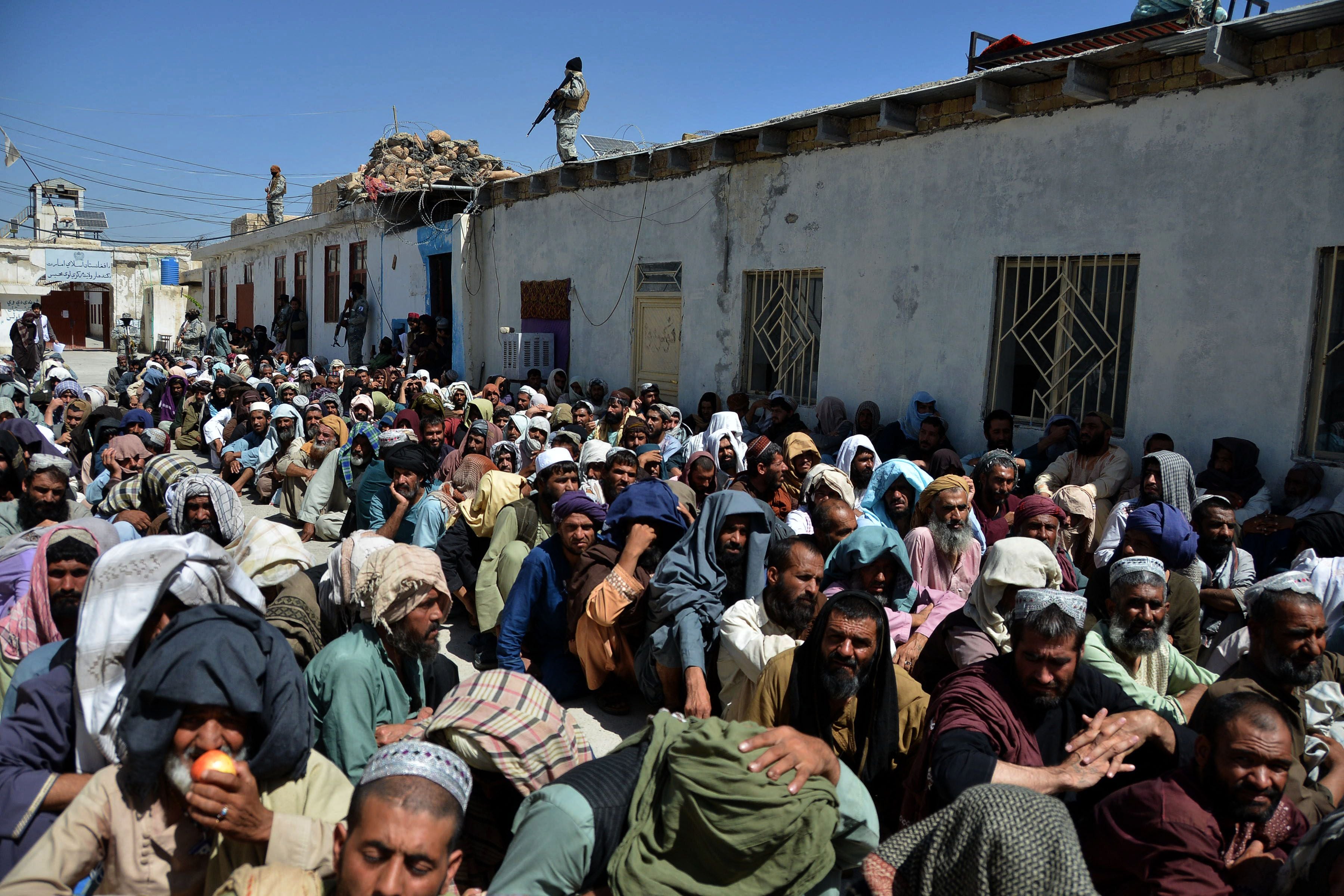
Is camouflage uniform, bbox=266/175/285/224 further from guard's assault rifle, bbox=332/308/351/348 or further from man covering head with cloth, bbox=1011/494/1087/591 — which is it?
man covering head with cloth, bbox=1011/494/1087/591

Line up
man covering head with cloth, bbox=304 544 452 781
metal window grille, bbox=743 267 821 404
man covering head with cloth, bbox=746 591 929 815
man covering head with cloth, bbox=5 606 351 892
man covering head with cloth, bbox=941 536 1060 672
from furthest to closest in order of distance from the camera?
1. metal window grille, bbox=743 267 821 404
2. man covering head with cloth, bbox=941 536 1060 672
3. man covering head with cloth, bbox=746 591 929 815
4. man covering head with cloth, bbox=304 544 452 781
5. man covering head with cloth, bbox=5 606 351 892

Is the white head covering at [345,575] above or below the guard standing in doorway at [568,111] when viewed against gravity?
below

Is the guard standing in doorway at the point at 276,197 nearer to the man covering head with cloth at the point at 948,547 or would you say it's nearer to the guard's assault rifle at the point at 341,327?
the guard's assault rifle at the point at 341,327

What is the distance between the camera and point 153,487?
5551mm

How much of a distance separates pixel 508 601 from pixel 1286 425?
5016mm

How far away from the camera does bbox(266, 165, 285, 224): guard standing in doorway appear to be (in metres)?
26.1

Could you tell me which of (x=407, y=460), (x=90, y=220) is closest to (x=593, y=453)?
(x=407, y=460)

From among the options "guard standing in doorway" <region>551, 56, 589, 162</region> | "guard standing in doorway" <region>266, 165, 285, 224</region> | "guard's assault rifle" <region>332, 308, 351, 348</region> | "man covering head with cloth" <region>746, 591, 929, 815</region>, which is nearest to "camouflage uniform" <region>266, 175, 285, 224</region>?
"guard standing in doorway" <region>266, 165, 285, 224</region>

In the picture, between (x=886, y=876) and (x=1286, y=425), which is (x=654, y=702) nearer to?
(x=886, y=876)

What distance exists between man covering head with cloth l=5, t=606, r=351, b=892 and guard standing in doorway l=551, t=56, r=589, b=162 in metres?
12.5

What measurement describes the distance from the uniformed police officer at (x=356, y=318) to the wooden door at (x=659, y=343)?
8733 millimetres

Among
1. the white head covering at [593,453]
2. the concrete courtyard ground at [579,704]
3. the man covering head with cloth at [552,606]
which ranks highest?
the white head covering at [593,453]

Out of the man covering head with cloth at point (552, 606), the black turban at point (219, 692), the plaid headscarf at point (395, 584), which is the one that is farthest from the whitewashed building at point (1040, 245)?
the black turban at point (219, 692)

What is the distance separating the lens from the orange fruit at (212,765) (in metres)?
2.18
